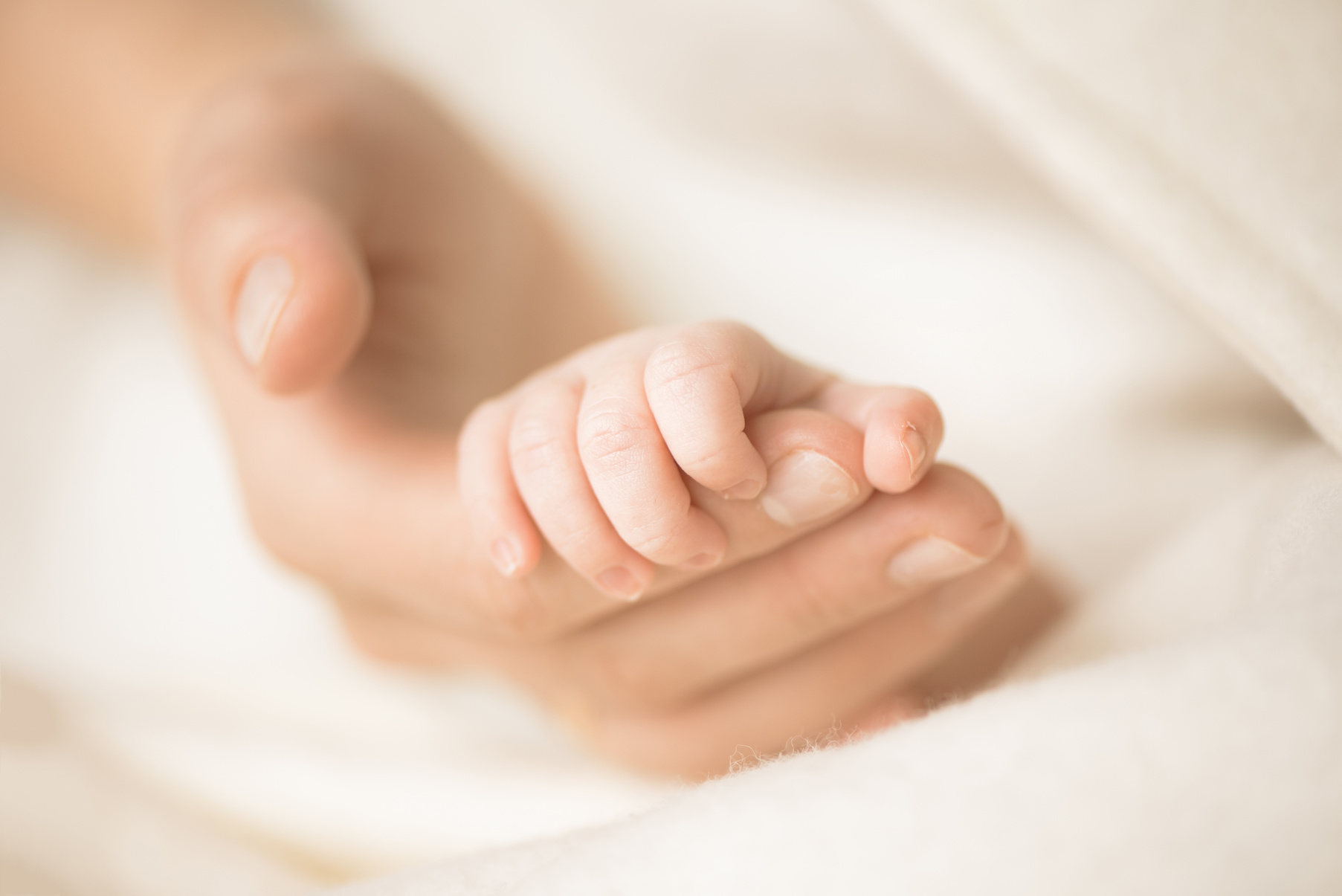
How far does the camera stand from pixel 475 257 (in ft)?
2.54

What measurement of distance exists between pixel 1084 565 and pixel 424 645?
1.40 feet

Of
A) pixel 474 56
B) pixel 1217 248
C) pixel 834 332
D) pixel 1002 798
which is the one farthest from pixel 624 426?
pixel 474 56

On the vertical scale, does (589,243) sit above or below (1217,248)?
above

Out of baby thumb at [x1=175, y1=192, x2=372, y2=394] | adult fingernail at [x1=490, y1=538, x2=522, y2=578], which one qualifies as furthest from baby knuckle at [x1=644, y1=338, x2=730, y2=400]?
baby thumb at [x1=175, y1=192, x2=372, y2=394]

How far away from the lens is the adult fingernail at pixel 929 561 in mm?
431

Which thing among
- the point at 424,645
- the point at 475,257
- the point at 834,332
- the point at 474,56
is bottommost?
the point at 424,645

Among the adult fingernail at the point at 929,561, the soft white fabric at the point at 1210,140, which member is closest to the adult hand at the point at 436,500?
the adult fingernail at the point at 929,561

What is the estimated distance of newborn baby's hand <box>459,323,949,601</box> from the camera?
376mm

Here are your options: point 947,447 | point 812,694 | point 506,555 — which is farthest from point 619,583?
point 947,447

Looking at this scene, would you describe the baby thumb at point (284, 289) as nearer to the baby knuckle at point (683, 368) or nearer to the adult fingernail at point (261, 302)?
the adult fingernail at point (261, 302)

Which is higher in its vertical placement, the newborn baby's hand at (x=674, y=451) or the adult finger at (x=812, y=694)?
the newborn baby's hand at (x=674, y=451)

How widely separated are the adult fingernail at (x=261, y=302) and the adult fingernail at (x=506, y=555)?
0.58 feet

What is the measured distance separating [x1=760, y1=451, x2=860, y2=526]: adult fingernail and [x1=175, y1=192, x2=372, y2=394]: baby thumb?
0.26m

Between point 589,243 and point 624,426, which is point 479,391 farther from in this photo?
point 624,426
